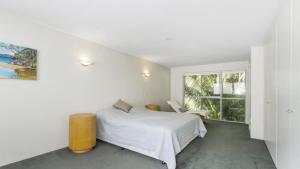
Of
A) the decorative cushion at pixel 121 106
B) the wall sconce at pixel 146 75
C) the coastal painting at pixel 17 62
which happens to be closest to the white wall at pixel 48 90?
the coastal painting at pixel 17 62

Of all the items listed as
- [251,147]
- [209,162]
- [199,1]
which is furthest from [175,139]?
[199,1]

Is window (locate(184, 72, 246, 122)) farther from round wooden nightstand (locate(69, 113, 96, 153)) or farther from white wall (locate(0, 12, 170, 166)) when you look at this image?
round wooden nightstand (locate(69, 113, 96, 153))

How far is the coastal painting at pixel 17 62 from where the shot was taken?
227 centimetres

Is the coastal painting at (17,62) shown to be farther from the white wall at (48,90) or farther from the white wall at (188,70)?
the white wall at (188,70)

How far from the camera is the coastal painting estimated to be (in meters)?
2.27

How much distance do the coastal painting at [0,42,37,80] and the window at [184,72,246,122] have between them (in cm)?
583

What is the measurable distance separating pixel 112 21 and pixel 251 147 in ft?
12.7

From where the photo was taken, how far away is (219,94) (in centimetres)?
600

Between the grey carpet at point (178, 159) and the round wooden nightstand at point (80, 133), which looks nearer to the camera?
the grey carpet at point (178, 159)

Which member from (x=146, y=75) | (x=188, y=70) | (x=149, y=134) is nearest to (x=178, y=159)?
(x=149, y=134)

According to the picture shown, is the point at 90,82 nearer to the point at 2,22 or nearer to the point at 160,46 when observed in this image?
the point at 2,22

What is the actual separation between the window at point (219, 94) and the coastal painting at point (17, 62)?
230 inches

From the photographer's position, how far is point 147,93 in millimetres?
5570

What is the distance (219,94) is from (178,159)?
168 inches
